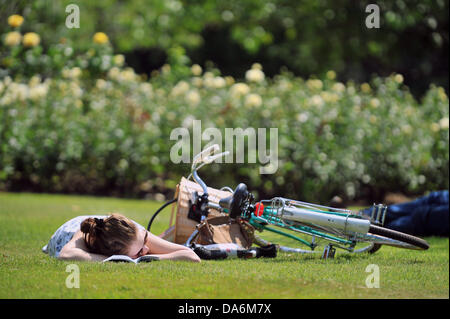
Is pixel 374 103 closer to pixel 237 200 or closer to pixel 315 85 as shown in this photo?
pixel 315 85

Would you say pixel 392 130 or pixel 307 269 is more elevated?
pixel 392 130

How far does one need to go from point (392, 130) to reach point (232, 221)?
4.40 meters

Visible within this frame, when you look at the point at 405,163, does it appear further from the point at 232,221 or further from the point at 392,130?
the point at 232,221

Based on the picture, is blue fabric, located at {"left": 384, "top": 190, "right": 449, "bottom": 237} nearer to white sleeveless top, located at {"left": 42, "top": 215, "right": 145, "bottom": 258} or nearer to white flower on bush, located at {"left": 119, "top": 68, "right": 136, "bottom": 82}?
white sleeveless top, located at {"left": 42, "top": 215, "right": 145, "bottom": 258}

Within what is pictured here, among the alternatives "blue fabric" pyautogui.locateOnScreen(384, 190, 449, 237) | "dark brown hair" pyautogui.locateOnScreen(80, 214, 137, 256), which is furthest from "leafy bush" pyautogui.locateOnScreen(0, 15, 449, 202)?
"dark brown hair" pyautogui.locateOnScreen(80, 214, 137, 256)

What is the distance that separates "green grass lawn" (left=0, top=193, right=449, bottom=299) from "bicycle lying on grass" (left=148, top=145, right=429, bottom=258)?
129mm

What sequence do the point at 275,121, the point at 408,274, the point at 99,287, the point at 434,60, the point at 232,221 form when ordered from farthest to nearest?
the point at 434,60, the point at 275,121, the point at 232,221, the point at 408,274, the point at 99,287

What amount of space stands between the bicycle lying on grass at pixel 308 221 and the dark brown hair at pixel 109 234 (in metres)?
0.48

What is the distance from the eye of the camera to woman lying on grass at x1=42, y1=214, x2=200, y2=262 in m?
3.84

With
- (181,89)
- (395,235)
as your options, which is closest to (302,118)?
(181,89)

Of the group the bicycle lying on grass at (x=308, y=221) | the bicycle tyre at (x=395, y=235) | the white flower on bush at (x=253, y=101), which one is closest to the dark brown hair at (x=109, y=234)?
the bicycle lying on grass at (x=308, y=221)

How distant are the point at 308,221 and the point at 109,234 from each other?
4.03 feet
